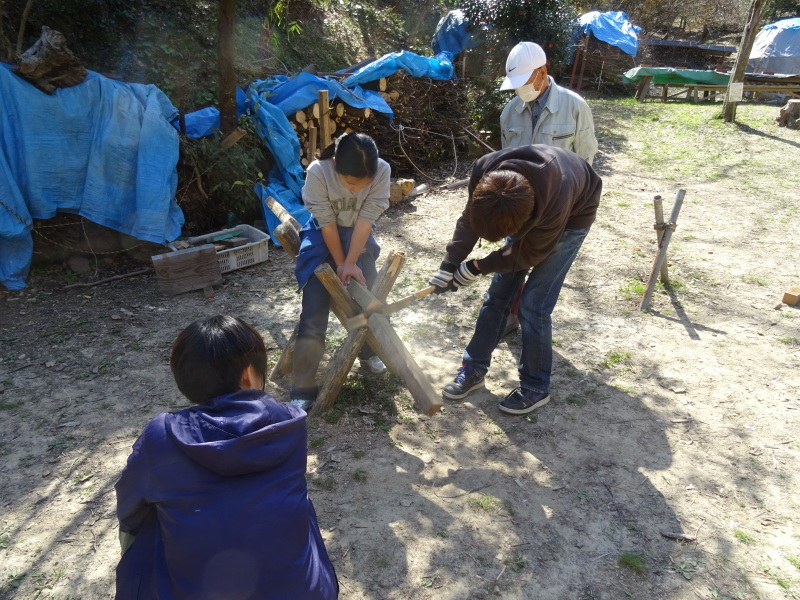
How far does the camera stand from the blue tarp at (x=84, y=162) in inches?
172

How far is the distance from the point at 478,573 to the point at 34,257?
453 cm

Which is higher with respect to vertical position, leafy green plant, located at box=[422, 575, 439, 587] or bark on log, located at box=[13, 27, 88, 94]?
bark on log, located at box=[13, 27, 88, 94]

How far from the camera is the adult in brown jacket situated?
7.86 ft

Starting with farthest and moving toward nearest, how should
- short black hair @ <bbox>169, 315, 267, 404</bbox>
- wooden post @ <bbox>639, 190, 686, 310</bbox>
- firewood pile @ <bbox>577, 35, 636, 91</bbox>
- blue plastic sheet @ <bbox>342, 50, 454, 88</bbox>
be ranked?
firewood pile @ <bbox>577, 35, 636, 91</bbox>, blue plastic sheet @ <bbox>342, 50, 454, 88</bbox>, wooden post @ <bbox>639, 190, 686, 310</bbox>, short black hair @ <bbox>169, 315, 267, 404</bbox>

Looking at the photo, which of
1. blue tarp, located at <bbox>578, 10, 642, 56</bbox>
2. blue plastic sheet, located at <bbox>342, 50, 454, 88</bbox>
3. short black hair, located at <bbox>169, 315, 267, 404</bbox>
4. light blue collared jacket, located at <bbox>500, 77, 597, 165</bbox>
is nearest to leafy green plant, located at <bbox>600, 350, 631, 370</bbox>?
light blue collared jacket, located at <bbox>500, 77, 597, 165</bbox>

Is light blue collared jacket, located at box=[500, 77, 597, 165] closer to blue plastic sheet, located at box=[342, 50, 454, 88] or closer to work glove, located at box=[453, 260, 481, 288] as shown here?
work glove, located at box=[453, 260, 481, 288]

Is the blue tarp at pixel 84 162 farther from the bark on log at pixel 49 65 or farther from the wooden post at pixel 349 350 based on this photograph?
the wooden post at pixel 349 350

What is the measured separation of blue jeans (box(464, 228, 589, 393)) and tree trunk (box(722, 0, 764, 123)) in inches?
388

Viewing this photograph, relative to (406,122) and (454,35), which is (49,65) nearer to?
(406,122)

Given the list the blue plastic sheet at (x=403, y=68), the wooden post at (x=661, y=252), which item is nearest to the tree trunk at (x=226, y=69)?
the blue plastic sheet at (x=403, y=68)

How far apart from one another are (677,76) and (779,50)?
16.5ft

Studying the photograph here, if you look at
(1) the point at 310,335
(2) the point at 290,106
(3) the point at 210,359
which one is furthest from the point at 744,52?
(3) the point at 210,359

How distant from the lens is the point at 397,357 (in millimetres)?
2926

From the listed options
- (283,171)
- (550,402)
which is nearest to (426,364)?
(550,402)
